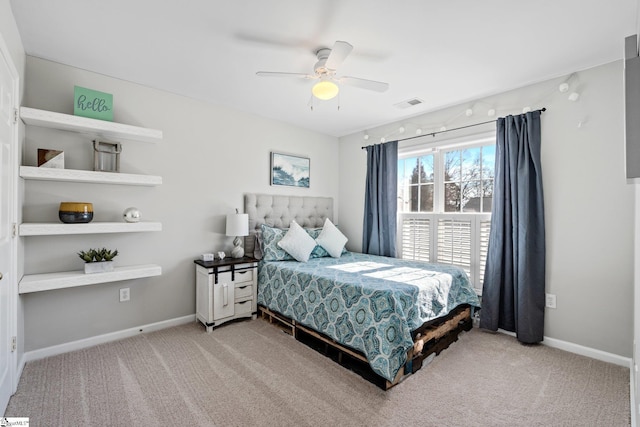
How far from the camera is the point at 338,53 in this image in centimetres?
198

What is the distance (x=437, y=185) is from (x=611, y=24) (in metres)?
2.00

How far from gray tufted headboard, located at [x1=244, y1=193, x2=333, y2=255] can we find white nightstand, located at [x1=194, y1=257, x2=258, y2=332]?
46 cm

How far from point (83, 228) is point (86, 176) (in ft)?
1.44

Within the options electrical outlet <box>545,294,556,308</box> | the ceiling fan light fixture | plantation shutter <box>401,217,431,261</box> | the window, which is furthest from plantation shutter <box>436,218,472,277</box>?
the ceiling fan light fixture

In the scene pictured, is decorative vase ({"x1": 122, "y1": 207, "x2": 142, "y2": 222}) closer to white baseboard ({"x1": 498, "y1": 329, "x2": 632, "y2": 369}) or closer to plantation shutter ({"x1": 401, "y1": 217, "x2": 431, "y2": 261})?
plantation shutter ({"x1": 401, "y1": 217, "x2": 431, "y2": 261})

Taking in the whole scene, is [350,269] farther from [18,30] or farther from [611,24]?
[18,30]

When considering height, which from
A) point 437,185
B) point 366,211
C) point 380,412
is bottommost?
point 380,412

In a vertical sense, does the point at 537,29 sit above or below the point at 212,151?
above

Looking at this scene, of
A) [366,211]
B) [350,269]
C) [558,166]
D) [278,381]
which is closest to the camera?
[278,381]

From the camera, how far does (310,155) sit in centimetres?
445

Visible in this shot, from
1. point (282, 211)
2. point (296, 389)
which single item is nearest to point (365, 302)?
point (296, 389)

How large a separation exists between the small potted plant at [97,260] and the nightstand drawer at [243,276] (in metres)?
1.15

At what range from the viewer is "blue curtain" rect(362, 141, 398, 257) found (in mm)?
3957

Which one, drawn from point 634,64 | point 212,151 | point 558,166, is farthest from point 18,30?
point 558,166
